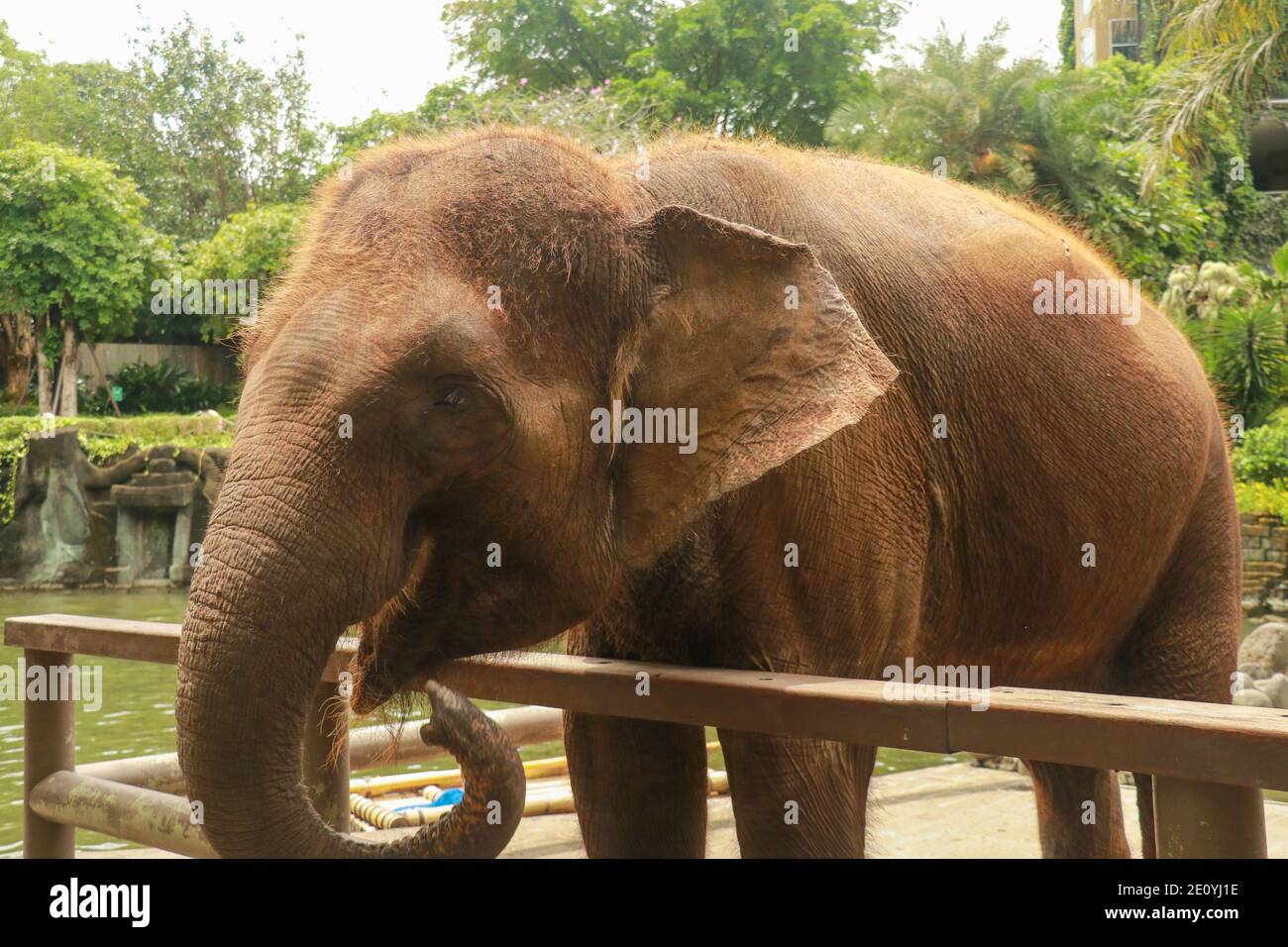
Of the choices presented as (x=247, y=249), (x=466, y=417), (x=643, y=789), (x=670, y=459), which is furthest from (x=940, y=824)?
(x=247, y=249)

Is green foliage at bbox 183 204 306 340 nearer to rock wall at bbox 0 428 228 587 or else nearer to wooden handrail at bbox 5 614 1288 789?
rock wall at bbox 0 428 228 587

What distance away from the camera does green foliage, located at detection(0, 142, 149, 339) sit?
2573 cm

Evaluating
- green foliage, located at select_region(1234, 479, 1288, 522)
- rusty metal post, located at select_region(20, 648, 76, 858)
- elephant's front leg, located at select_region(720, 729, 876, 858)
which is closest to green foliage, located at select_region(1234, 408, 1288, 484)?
green foliage, located at select_region(1234, 479, 1288, 522)

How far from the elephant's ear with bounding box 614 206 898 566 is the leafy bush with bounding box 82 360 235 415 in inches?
1134

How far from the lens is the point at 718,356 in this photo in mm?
2508

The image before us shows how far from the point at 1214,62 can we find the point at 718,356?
17854mm

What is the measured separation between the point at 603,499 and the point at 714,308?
1.33 feet

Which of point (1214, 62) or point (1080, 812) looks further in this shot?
point (1214, 62)

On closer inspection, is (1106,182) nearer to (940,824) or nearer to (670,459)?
(940,824)

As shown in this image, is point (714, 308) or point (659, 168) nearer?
point (714, 308)

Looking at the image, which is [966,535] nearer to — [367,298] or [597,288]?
[597,288]

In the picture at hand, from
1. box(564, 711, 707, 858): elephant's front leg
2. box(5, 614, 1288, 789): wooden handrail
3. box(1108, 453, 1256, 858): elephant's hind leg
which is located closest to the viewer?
box(5, 614, 1288, 789): wooden handrail

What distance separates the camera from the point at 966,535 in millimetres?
2947
